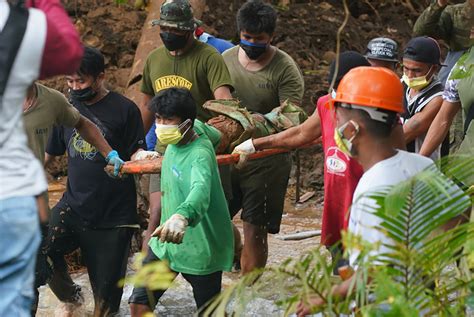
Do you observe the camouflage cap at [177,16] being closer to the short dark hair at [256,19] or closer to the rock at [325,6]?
the short dark hair at [256,19]

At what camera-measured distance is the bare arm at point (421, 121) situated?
7.79 metres

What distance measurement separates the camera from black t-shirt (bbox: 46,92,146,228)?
25.1 ft

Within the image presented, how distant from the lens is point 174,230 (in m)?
6.21

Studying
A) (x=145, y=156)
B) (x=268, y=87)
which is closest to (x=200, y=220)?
(x=145, y=156)

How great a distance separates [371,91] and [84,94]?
2943 mm

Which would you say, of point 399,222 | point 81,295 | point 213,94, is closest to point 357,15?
point 213,94

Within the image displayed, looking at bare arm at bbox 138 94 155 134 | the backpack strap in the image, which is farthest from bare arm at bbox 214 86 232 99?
the backpack strap

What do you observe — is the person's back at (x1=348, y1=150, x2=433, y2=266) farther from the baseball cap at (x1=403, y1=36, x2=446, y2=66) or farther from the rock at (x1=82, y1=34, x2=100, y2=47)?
the rock at (x1=82, y1=34, x2=100, y2=47)

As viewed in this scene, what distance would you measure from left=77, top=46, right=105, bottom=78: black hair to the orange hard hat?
2.63 m

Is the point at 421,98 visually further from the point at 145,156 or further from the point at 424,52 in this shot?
the point at 145,156

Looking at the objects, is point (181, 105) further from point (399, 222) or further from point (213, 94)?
point (399, 222)

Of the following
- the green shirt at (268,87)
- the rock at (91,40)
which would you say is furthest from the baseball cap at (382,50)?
the rock at (91,40)

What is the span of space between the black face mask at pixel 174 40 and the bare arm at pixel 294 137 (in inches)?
60.3

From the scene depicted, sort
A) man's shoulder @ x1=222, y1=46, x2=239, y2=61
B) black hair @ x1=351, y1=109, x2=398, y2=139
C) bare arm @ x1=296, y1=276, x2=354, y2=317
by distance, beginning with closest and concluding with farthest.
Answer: bare arm @ x1=296, y1=276, x2=354, y2=317
black hair @ x1=351, y1=109, x2=398, y2=139
man's shoulder @ x1=222, y1=46, x2=239, y2=61
